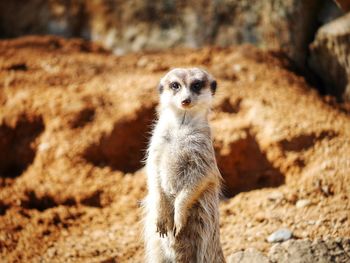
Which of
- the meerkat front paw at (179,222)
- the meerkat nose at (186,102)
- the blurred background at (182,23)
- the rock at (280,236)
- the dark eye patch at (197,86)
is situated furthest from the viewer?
the blurred background at (182,23)

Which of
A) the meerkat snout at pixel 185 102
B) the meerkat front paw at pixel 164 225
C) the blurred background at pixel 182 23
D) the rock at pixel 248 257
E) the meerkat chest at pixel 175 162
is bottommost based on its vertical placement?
the rock at pixel 248 257

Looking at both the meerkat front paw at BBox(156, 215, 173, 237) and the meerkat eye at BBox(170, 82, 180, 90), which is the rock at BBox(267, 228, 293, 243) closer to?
the meerkat front paw at BBox(156, 215, 173, 237)

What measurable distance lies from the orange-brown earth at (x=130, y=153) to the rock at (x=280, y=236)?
48 mm

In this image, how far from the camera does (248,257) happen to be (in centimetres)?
344

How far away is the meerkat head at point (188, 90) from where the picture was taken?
326 centimetres

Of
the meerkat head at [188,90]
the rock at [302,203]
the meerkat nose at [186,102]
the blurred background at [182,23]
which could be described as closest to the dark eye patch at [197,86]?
the meerkat head at [188,90]

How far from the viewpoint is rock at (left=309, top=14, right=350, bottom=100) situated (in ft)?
14.9

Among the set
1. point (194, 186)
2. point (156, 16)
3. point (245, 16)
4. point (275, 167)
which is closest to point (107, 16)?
point (156, 16)

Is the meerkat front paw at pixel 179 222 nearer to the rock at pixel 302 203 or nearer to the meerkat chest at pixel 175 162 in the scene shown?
the meerkat chest at pixel 175 162

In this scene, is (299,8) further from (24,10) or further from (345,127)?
(24,10)

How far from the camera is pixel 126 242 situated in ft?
12.5

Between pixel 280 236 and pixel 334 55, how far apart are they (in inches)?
72.6

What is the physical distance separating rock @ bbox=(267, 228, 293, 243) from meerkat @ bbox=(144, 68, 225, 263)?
536 mm

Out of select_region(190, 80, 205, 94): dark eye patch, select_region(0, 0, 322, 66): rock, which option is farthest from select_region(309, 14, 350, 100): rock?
select_region(190, 80, 205, 94): dark eye patch
